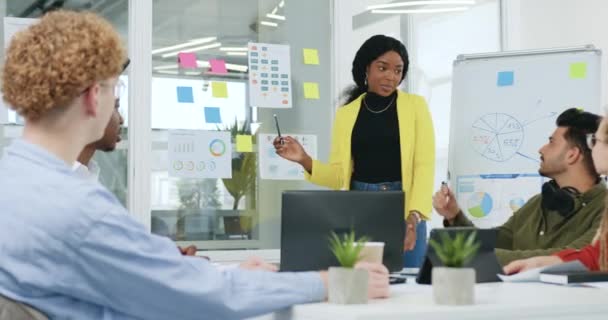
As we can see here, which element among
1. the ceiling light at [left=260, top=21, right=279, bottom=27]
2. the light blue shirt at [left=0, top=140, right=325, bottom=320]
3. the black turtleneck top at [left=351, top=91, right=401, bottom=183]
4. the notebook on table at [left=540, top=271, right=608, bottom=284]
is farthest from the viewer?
the ceiling light at [left=260, top=21, right=279, bottom=27]

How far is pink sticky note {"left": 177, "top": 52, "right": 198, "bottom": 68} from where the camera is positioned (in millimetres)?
4711

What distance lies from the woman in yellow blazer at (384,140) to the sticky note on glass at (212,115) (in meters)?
0.76

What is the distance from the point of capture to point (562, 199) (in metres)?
3.07

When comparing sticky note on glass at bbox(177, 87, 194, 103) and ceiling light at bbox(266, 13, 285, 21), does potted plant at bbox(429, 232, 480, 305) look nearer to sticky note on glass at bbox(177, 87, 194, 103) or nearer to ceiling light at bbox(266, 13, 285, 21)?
sticky note on glass at bbox(177, 87, 194, 103)

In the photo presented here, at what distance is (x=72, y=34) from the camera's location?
151 centimetres

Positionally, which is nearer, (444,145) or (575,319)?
(575,319)

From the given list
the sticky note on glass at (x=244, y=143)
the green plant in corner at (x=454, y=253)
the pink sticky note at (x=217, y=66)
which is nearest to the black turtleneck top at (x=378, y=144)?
the sticky note on glass at (x=244, y=143)

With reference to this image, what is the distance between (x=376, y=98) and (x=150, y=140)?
4.28 feet

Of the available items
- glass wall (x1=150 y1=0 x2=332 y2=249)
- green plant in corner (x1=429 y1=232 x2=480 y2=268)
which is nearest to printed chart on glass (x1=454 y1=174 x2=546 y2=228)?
glass wall (x1=150 y1=0 x2=332 y2=249)

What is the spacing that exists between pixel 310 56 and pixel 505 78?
3.79ft

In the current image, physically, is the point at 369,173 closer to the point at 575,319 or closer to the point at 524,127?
the point at 524,127

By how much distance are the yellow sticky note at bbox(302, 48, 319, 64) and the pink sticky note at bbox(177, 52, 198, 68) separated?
68cm

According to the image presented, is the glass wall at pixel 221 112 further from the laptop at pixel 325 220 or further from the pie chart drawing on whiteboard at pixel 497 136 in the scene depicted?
the laptop at pixel 325 220

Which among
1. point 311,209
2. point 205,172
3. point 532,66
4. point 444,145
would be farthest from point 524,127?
point 311,209
